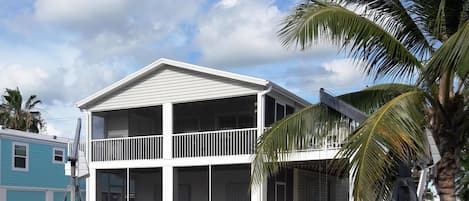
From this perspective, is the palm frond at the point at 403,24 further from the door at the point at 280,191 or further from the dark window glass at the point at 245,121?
the dark window glass at the point at 245,121

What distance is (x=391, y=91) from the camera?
1057 cm

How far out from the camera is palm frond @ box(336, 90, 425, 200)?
7.36 m

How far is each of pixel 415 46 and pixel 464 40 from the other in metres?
2.81

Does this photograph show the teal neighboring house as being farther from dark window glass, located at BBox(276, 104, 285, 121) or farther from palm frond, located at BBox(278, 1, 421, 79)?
palm frond, located at BBox(278, 1, 421, 79)

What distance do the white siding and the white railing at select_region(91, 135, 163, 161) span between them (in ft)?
4.00

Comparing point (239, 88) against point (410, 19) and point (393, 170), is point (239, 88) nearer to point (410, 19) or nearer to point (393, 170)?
point (410, 19)

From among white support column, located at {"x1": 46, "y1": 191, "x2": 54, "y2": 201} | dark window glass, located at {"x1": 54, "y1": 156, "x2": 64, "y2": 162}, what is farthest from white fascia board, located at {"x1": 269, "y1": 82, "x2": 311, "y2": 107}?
white support column, located at {"x1": 46, "y1": 191, "x2": 54, "y2": 201}

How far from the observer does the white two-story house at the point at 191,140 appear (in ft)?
65.6

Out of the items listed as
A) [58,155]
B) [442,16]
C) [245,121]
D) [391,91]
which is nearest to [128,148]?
[245,121]

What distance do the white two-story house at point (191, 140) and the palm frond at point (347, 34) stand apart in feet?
26.6

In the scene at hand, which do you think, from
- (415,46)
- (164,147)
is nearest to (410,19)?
(415,46)

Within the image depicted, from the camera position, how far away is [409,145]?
7852 mm

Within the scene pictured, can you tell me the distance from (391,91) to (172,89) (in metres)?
11.5

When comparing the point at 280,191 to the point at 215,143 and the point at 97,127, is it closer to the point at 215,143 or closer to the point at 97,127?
the point at 215,143
